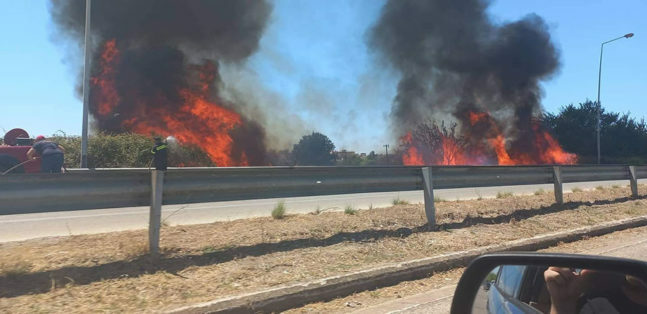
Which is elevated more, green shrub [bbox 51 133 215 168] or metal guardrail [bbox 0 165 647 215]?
green shrub [bbox 51 133 215 168]

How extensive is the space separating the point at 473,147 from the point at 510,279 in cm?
3694

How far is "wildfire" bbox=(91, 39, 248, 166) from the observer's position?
26078mm

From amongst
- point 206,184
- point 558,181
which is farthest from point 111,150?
point 558,181

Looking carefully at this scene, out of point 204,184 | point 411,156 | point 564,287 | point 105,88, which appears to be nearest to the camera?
point 564,287

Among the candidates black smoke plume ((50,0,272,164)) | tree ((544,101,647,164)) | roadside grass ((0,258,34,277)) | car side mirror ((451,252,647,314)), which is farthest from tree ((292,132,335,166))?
car side mirror ((451,252,647,314))

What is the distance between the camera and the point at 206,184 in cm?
526

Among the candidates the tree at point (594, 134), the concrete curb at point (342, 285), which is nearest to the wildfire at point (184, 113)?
the concrete curb at point (342, 285)

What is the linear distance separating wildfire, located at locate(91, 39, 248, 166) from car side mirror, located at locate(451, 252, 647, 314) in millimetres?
24792

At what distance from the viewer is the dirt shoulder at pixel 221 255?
360cm

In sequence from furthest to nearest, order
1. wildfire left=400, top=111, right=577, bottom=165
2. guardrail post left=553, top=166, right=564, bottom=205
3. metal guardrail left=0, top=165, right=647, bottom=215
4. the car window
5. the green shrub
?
wildfire left=400, top=111, right=577, bottom=165 → the green shrub → guardrail post left=553, top=166, right=564, bottom=205 → metal guardrail left=0, top=165, right=647, bottom=215 → the car window

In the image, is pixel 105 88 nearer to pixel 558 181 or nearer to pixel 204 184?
pixel 204 184

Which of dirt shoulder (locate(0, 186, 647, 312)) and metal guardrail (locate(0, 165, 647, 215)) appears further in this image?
metal guardrail (locate(0, 165, 647, 215))

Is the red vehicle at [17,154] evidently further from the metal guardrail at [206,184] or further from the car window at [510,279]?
the car window at [510,279]

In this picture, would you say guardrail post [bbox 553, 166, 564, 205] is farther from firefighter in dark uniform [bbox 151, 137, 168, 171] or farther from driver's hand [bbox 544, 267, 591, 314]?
firefighter in dark uniform [bbox 151, 137, 168, 171]
